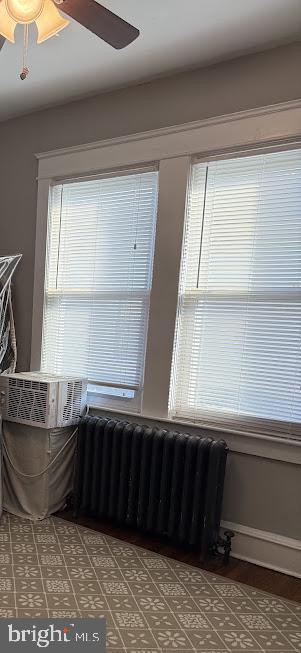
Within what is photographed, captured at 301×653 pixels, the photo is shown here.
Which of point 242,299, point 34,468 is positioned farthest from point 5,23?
point 34,468

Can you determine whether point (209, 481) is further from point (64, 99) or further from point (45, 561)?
point (64, 99)

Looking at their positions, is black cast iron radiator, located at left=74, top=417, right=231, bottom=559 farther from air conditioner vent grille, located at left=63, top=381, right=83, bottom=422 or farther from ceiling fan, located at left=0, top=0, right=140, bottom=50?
ceiling fan, located at left=0, top=0, right=140, bottom=50

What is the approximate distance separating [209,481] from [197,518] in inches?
8.8

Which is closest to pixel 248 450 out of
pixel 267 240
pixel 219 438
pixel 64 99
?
pixel 219 438

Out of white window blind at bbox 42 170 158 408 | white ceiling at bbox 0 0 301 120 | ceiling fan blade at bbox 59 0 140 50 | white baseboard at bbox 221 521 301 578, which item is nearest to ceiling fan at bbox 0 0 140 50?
ceiling fan blade at bbox 59 0 140 50

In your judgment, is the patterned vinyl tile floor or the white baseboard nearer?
the patterned vinyl tile floor

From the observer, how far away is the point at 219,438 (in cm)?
Result: 278

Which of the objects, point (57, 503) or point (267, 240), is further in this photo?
point (57, 503)

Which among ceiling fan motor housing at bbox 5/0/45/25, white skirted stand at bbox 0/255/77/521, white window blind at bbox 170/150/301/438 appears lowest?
white skirted stand at bbox 0/255/77/521

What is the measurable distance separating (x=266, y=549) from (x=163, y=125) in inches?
100

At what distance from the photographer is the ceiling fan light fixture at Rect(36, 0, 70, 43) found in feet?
→ 5.85

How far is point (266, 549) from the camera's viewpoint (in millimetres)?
2652

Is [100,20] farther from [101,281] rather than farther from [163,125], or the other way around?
[101,281]

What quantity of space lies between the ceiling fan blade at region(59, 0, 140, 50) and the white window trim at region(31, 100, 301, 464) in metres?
1.06
